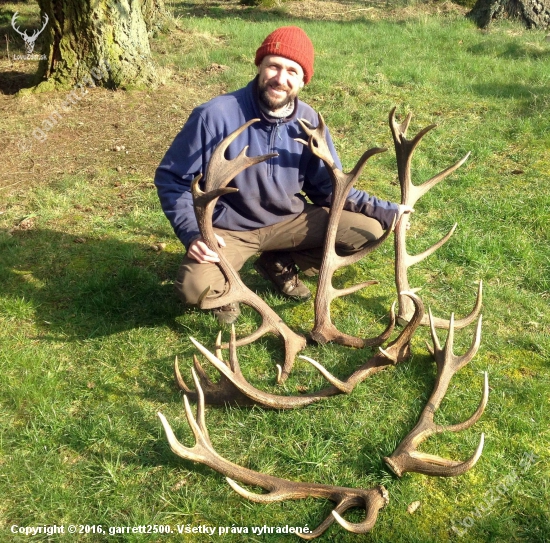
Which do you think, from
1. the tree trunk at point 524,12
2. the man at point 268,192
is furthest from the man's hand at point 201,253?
the tree trunk at point 524,12

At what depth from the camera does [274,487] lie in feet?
9.00

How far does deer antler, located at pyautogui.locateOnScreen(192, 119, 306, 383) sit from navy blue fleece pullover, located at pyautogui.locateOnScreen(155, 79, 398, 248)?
211mm

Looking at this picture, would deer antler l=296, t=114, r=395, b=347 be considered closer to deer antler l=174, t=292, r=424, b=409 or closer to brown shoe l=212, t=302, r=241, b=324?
deer antler l=174, t=292, r=424, b=409

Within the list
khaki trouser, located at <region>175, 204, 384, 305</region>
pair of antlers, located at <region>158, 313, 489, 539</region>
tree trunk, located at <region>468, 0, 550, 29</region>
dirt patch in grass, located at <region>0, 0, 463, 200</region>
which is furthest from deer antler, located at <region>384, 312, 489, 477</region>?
tree trunk, located at <region>468, 0, 550, 29</region>

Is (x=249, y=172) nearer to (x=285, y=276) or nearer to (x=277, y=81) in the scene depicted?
(x=277, y=81)

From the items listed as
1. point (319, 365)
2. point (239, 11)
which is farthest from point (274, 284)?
point (239, 11)

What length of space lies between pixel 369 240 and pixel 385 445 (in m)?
1.51

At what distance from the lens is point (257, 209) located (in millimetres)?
3914

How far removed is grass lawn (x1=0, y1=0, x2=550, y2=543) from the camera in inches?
110

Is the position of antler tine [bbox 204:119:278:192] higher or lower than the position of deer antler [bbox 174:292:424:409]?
higher

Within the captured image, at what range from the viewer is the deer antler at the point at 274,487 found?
2.62 m

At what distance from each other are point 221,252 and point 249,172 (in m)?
0.69

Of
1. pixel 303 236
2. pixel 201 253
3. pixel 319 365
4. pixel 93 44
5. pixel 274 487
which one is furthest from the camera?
pixel 93 44

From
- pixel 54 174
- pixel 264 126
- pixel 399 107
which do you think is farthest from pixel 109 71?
pixel 264 126
